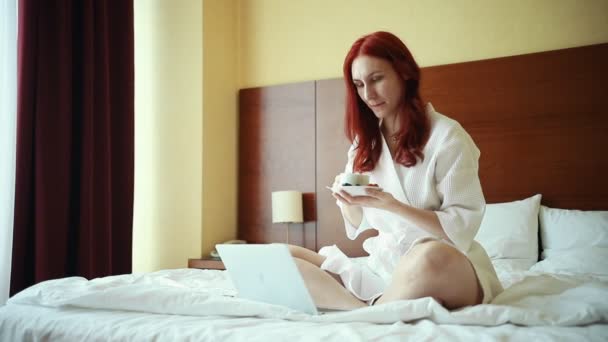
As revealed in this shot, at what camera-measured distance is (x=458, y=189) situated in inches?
63.6

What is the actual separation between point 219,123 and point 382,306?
2.85 meters

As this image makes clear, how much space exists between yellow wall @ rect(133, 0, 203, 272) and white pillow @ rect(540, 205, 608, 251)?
7.34 feet

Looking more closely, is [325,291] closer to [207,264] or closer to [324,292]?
[324,292]

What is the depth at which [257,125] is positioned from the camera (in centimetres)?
399

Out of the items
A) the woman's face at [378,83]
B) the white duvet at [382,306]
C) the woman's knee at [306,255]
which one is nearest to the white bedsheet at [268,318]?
the white duvet at [382,306]

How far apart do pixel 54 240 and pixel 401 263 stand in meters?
2.36

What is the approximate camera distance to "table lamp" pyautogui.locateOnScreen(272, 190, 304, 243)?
141 inches

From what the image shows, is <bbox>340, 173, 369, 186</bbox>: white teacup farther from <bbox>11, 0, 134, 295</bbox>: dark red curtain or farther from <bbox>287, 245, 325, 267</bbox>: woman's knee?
<bbox>11, 0, 134, 295</bbox>: dark red curtain

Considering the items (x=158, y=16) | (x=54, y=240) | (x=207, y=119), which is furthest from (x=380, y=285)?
(x=158, y=16)

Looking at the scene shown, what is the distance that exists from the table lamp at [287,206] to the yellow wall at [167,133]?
56cm

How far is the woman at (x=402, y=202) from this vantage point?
4.43 feet

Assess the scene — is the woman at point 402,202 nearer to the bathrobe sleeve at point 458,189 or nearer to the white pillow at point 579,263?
the bathrobe sleeve at point 458,189

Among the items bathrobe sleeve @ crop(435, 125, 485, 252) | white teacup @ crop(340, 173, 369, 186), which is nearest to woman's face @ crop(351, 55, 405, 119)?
bathrobe sleeve @ crop(435, 125, 485, 252)

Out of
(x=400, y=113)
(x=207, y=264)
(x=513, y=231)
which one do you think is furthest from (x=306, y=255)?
(x=207, y=264)
